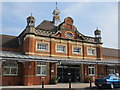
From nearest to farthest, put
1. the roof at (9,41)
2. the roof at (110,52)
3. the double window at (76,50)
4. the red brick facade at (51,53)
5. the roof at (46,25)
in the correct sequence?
the red brick facade at (51,53), the roof at (9,41), the double window at (76,50), the roof at (46,25), the roof at (110,52)

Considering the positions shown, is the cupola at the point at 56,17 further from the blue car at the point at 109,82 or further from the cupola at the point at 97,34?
the blue car at the point at 109,82

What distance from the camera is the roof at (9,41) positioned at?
2599cm

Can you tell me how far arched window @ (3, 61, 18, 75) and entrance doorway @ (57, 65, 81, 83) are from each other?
255 inches

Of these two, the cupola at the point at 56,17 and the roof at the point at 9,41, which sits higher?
the cupola at the point at 56,17

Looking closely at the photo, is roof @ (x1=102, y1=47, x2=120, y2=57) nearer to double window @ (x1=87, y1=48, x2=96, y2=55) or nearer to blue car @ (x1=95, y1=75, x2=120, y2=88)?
double window @ (x1=87, y1=48, x2=96, y2=55)

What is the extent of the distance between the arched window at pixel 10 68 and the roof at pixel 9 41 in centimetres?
419

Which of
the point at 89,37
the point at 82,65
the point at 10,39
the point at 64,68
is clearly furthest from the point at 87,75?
the point at 10,39

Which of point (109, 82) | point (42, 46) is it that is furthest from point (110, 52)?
point (109, 82)

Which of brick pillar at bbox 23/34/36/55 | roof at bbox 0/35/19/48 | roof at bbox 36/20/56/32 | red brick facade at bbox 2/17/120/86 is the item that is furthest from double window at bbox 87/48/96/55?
roof at bbox 0/35/19/48

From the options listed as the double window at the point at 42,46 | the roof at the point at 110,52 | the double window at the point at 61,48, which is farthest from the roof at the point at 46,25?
the roof at the point at 110,52

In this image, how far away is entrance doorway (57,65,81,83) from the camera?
2505cm

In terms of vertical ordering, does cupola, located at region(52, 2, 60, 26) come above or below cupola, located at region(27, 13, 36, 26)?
above

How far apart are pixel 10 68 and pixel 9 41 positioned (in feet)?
21.7

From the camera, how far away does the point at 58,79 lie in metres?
24.4
